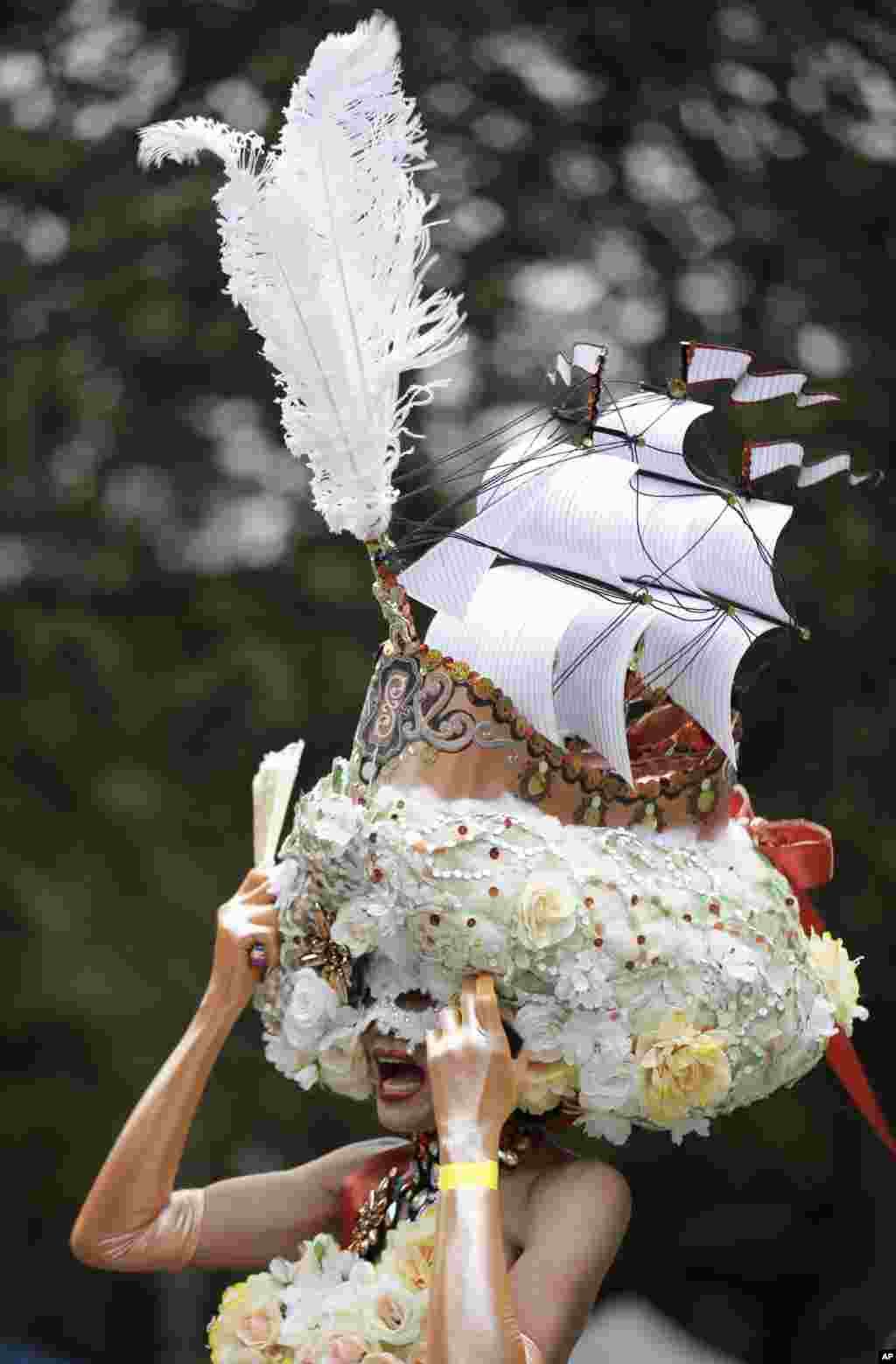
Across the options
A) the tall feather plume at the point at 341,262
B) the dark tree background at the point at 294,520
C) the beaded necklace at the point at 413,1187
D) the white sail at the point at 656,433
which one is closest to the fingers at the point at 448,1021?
the beaded necklace at the point at 413,1187

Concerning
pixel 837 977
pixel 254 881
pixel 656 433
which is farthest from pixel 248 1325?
pixel 656 433

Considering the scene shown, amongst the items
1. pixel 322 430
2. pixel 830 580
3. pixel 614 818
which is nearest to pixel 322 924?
Result: pixel 614 818

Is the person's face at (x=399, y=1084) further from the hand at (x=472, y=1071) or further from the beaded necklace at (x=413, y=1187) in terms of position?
the hand at (x=472, y=1071)

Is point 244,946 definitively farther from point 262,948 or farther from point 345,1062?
point 345,1062

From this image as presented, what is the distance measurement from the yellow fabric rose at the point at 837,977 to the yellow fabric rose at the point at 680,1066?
1.06 feet

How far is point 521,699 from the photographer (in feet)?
6.99

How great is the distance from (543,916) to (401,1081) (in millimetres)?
386

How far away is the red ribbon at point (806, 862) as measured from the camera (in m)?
2.48

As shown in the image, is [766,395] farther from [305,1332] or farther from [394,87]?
[305,1332]

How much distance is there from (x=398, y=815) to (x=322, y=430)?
466 mm

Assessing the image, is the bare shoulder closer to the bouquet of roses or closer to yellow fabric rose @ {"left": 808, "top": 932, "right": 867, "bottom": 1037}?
the bouquet of roses

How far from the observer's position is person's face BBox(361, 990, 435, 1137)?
7.50 ft

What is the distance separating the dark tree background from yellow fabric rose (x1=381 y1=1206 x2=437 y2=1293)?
2.71 m

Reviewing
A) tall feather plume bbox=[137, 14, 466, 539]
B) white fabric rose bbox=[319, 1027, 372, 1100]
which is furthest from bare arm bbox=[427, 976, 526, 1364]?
tall feather plume bbox=[137, 14, 466, 539]
